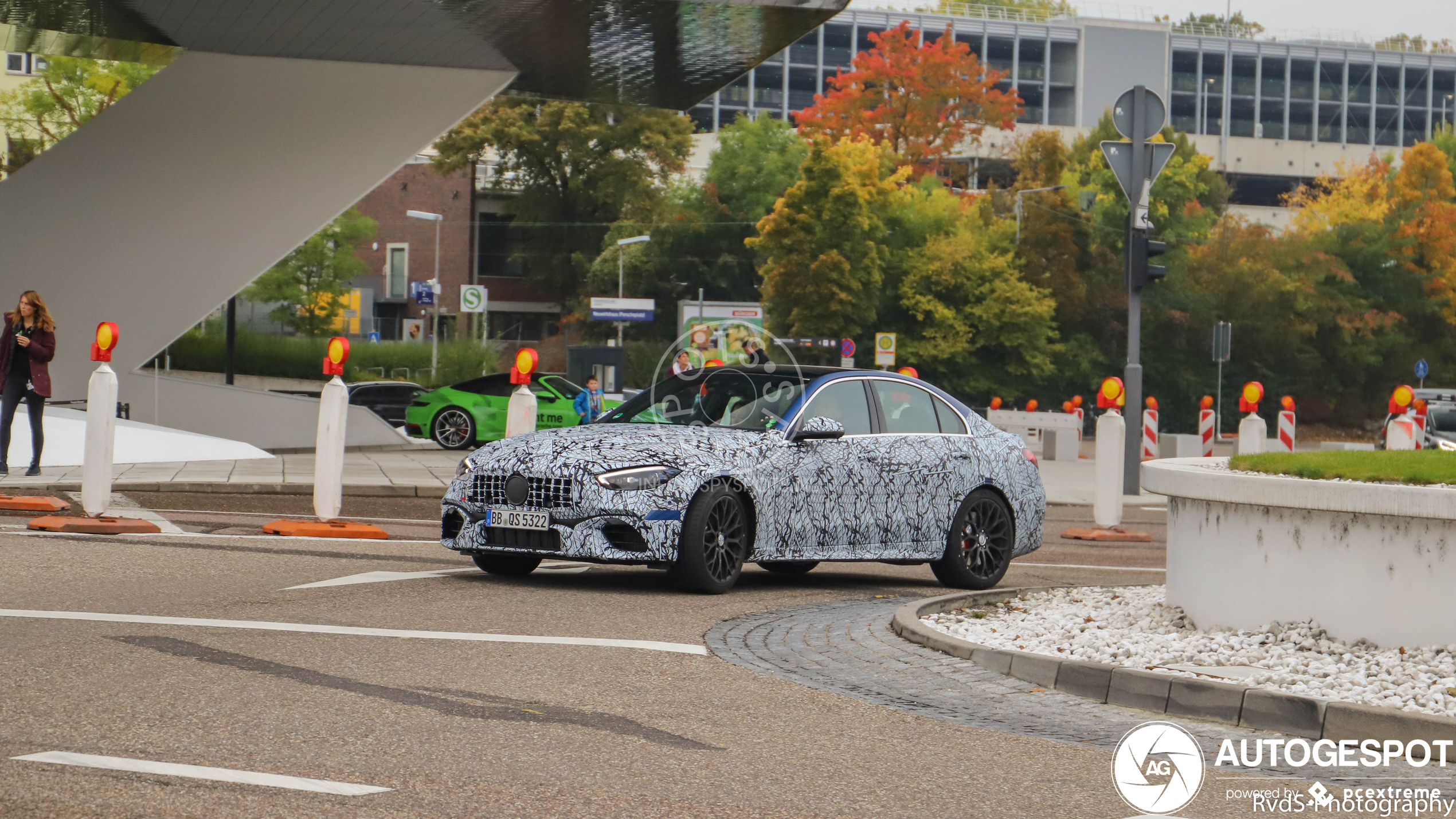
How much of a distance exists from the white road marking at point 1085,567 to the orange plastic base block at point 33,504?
7.83 m

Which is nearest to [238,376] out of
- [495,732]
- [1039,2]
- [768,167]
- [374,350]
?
[374,350]

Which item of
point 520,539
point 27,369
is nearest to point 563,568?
point 520,539

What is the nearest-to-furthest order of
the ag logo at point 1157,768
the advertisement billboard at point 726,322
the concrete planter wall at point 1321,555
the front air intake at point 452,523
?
the ag logo at point 1157,768
the concrete planter wall at point 1321,555
the front air intake at point 452,523
the advertisement billboard at point 726,322

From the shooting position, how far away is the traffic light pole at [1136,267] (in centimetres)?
2091

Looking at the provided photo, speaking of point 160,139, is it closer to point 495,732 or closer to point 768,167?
point 495,732

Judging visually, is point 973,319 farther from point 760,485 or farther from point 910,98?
point 760,485

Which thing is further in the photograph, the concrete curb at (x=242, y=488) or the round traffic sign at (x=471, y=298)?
the round traffic sign at (x=471, y=298)

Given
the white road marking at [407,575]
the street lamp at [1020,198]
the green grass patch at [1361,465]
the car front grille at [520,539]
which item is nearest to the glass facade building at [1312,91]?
the street lamp at [1020,198]

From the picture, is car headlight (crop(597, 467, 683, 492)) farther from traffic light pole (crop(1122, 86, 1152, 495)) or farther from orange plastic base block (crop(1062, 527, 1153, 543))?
traffic light pole (crop(1122, 86, 1152, 495))

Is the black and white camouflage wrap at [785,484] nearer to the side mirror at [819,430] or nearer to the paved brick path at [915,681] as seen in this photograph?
the side mirror at [819,430]

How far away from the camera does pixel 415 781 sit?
5.10 metres

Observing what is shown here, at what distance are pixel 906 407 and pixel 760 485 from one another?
71.2 inches

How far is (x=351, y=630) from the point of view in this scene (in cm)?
817

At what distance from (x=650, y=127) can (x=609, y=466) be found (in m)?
62.2
